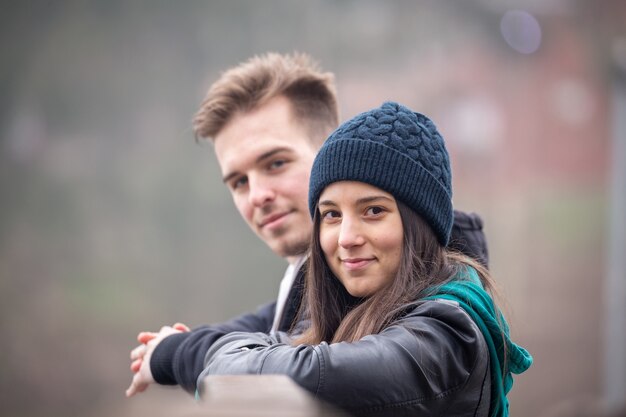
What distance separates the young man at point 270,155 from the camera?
2188 millimetres

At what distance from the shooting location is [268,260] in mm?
4996

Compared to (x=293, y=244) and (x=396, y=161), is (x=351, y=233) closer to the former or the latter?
(x=396, y=161)

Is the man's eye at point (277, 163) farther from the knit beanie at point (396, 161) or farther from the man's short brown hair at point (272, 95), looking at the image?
the knit beanie at point (396, 161)

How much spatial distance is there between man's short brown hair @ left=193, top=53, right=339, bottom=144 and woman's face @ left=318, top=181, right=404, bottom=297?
925 millimetres

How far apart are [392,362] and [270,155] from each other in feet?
3.82

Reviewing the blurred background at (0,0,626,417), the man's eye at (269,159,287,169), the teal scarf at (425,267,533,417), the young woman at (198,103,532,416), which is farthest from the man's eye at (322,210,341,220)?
the blurred background at (0,0,626,417)

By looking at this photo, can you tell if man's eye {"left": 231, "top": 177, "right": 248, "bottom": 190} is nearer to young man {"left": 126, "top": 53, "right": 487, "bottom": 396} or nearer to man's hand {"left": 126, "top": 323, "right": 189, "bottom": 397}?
young man {"left": 126, "top": 53, "right": 487, "bottom": 396}

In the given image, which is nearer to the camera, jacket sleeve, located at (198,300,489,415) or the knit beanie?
jacket sleeve, located at (198,300,489,415)

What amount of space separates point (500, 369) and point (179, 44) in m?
3.84

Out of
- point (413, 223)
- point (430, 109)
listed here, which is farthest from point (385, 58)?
point (413, 223)

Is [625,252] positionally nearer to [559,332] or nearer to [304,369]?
[559,332]

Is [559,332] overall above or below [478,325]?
above

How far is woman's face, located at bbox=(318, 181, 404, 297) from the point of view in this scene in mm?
1690

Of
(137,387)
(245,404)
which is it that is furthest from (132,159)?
(245,404)
